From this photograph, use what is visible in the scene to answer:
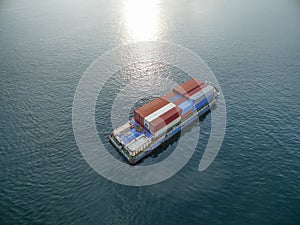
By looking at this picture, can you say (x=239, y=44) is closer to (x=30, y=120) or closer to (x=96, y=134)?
(x=96, y=134)

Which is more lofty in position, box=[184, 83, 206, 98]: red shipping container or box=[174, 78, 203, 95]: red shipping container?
box=[174, 78, 203, 95]: red shipping container

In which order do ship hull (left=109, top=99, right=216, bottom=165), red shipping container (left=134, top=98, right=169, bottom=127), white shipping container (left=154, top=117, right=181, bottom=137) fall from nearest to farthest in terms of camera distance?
1. ship hull (left=109, top=99, right=216, bottom=165)
2. white shipping container (left=154, top=117, right=181, bottom=137)
3. red shipping container (left=134, top=98, right=169, bottom=127)

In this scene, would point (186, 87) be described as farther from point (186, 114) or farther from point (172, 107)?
point (172, 107)

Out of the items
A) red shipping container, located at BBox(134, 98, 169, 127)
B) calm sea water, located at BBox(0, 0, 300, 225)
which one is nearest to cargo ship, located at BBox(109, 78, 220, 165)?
red shipping container, located at BBox(134, 98, 169, 127)

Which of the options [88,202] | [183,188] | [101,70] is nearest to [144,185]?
[183,188]

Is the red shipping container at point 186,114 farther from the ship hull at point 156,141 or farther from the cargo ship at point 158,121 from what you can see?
the ship hull at point 156,141

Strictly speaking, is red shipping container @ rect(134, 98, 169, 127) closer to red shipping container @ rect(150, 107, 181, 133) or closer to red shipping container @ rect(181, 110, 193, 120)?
red shipping container @ rect(150, 107, 181, 133)

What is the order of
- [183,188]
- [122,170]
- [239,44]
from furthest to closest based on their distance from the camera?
[239,44] < [122,170] < [183,188]
